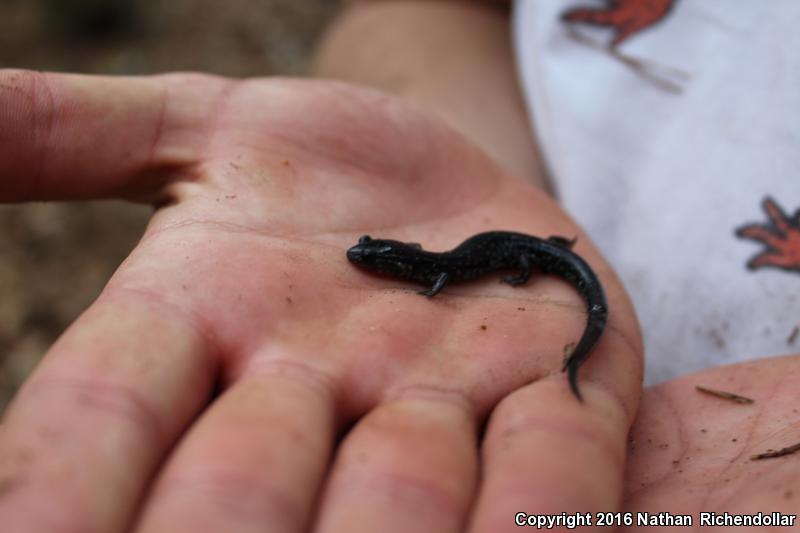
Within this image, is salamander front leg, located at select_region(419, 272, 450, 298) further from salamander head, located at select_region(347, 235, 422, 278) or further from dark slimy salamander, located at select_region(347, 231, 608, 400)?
salamander head, located at select_region(347, 235, 422, 278)

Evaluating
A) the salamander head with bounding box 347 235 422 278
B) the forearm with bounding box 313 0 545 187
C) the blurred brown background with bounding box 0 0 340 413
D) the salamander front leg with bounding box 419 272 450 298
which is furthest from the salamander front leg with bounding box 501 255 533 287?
the blurred brown background with bounding box 0 0 340 413

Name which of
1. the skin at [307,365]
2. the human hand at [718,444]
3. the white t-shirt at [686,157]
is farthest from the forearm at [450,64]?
the human hand at [718,444]

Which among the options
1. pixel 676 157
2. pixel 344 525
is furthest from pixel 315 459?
pixel 676 157

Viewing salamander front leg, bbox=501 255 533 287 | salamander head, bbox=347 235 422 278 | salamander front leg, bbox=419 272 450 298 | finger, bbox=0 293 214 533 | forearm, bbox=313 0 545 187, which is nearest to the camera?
finger, bbox=0 293 214 533

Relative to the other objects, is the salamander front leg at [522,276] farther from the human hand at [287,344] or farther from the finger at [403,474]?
the finger at [403,474]

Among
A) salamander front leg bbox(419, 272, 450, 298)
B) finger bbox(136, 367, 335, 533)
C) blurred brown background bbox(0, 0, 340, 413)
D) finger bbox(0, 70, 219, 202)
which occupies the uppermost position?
finger bbox(0, 70, 219, 202)

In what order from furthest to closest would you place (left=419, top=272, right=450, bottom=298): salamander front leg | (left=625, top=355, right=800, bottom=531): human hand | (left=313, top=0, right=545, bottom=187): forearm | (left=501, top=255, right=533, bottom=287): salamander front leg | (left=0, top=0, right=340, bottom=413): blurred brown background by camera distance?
(left=0, top=0, right=340, bottom=413): blurred brown background, (left=313, top=0, right=545, bottom=187): forearm, (left=501, top=255, right=533, bottom=287): salamander front leg, (left=419, top=272, right=450, bottom=298): salamander front leg, (left=625, top=355, right=800, bottom=531): human hand

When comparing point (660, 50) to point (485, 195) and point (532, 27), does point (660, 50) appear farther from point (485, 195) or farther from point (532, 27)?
point (485, 195)
